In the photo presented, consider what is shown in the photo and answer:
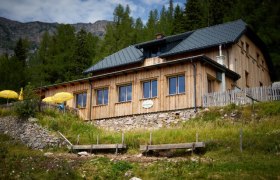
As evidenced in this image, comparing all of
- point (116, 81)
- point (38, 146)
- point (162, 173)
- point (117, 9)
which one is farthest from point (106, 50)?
point (162, 173)

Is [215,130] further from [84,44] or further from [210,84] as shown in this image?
[84,44]

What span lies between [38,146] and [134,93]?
789cm

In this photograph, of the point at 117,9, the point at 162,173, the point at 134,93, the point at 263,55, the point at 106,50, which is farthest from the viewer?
the point at 117,9

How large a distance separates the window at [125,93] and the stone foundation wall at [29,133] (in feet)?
21.5

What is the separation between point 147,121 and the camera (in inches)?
1032

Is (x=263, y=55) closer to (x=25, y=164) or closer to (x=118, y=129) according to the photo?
(x=118, y=129)

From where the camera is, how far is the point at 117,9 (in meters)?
58.2

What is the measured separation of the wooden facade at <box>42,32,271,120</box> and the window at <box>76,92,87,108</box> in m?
0.32

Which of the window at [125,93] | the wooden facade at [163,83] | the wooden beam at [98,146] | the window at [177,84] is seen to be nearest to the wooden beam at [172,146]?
the wooden beam at [98,146]

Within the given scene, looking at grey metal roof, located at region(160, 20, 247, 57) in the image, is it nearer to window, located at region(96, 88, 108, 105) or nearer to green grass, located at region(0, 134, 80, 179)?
window, located at region(96, 88, 108, 105)

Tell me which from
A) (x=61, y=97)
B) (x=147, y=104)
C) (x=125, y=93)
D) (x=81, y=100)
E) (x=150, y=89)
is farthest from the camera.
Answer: (x=81, y=100)

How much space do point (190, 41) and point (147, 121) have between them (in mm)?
9586

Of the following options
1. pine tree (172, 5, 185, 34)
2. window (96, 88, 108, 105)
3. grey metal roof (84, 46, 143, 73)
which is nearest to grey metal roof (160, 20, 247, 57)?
grey metal roof (84, 46, 143, 73)

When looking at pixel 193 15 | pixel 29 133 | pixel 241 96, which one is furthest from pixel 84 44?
pixel 241 96
